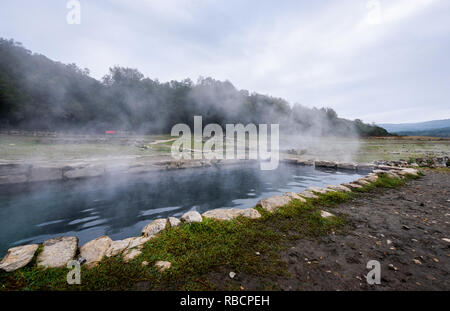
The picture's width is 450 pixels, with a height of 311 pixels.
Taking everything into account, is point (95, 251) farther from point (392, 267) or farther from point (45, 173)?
point (45, 173)

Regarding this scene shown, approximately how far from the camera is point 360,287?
1.13 metres

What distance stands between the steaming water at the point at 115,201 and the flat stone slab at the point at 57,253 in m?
0.66

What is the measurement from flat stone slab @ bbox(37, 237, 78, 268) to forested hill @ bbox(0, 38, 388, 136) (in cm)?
1787

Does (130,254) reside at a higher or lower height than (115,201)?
higher

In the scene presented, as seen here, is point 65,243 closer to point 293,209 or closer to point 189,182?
point 293,209

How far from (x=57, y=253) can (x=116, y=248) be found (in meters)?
0.46

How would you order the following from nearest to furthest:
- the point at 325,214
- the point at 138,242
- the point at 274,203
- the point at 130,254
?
the point at 130,254
the point at 138,242
the point at 325,214
the point at 274,203

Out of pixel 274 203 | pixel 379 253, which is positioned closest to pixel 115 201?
pixel 274 203

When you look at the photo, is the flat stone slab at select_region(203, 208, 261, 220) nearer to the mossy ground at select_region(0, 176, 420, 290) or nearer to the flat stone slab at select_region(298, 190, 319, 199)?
the mossy ground at select_region(0, 176, 420, 290)

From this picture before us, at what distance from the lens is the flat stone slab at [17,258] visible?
4.06 feet

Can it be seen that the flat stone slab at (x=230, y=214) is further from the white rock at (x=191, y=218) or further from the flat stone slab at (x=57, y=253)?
the flat stone slab at (x=57, y=253)

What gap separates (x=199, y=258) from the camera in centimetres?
136

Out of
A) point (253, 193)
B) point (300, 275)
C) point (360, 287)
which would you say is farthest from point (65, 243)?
point (253, 193)
